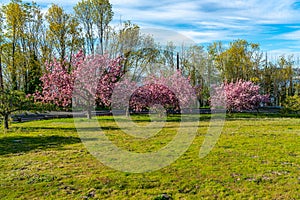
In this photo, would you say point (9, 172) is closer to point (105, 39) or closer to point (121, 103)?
point (121, 103)

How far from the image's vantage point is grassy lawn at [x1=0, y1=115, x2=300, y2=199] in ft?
16.2

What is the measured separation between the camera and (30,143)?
378 inches

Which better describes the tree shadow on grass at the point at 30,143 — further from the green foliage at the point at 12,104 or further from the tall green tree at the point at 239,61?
the tall green tree at the point at 239,61

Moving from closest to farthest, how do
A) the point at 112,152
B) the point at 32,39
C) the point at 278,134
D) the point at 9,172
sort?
1. the point at 9,172
2. the point at 112,152
3. the point at 278,134
4. the point at 32,39

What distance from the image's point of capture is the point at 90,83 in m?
16.6

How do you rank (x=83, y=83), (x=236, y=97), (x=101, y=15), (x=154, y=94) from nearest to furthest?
(x=83, y=83) → (x=154, y=94) → (x=236, y=97) → (x=101, y=15)

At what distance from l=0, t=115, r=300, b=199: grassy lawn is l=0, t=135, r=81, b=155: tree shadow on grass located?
31 millimetres

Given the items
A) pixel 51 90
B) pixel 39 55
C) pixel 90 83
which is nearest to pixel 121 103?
pixel 90 83

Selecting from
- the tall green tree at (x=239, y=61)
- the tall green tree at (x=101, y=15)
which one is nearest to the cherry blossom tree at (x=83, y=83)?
the tall green tree at (x=101, y=15)

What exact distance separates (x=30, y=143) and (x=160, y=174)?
5.57 meters

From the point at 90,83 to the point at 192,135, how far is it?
7.87 metres

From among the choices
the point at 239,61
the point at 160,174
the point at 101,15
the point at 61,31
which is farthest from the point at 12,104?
the point at 239,61

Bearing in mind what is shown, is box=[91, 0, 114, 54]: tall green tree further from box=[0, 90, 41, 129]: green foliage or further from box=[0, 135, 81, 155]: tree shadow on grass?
box=[0, 135, 81, 155]: tree shadow on grass

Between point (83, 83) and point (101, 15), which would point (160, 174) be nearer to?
point (83, 83)
